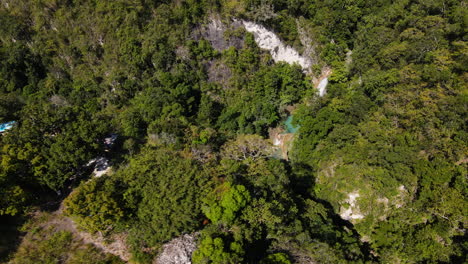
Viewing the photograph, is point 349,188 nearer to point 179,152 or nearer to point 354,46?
point 179,152

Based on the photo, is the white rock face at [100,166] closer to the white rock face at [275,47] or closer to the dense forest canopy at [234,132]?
the dense forest canopy at [234,132]

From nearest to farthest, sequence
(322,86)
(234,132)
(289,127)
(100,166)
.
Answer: (100,166)
(234,132)
(289,127)
(322,86)

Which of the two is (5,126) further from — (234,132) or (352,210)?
(352,210)

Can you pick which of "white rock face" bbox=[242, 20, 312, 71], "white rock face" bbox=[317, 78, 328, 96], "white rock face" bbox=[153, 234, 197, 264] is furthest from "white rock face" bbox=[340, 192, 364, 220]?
"white rock face" bbox=[242, 20, 312, 71]

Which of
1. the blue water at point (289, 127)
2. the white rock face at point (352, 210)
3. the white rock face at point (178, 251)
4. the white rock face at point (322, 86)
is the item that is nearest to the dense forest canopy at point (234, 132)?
the white rock face at point (352, 210)

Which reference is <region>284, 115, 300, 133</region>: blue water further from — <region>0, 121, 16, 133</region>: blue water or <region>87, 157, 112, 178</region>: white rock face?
<region>0, 121, 16, 133</region>: blue water

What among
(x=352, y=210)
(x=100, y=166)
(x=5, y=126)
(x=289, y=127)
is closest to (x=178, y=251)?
(x=100, y=166)

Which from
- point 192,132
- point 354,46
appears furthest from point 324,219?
point 354,46

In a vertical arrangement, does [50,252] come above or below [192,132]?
below
